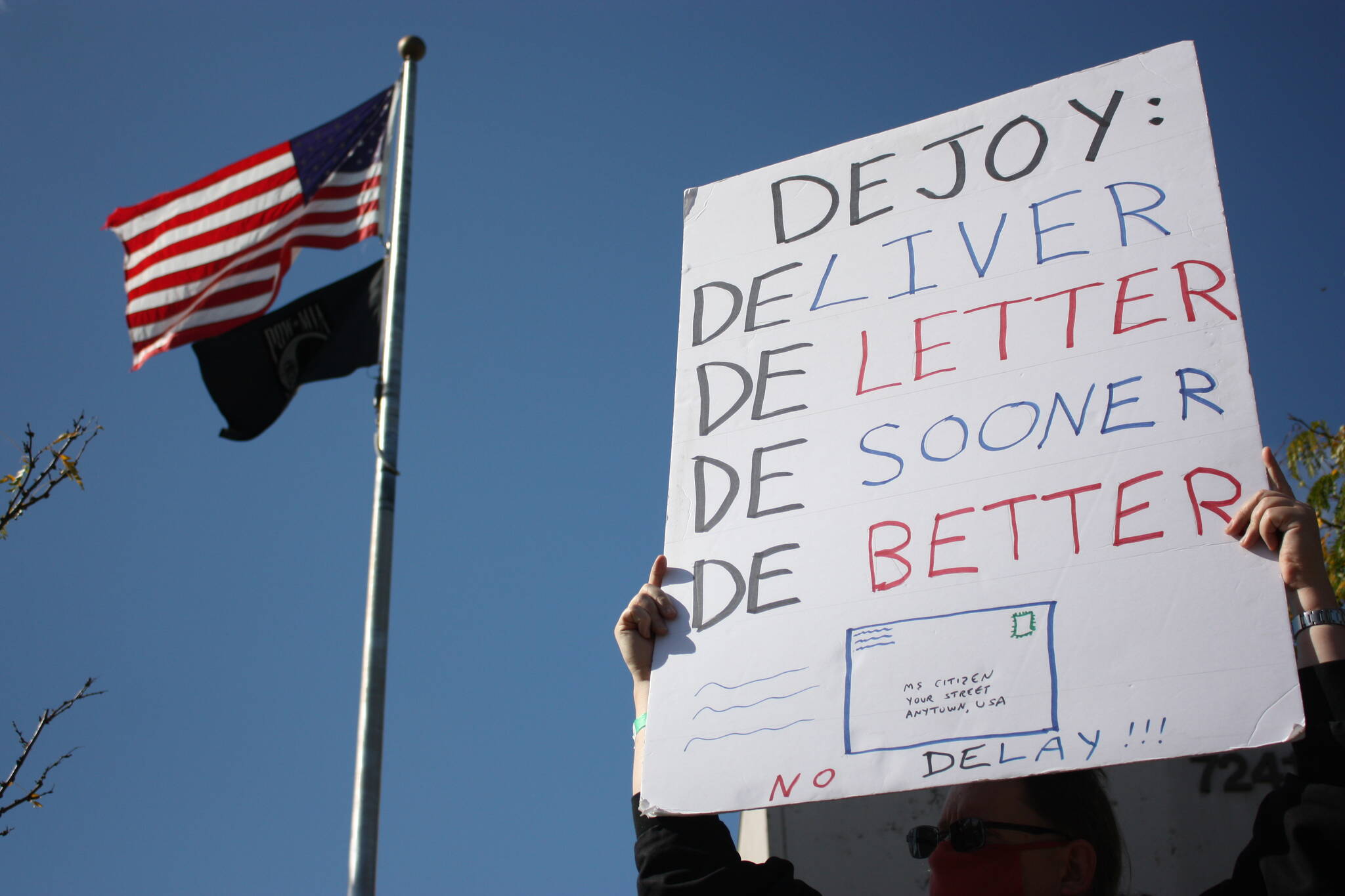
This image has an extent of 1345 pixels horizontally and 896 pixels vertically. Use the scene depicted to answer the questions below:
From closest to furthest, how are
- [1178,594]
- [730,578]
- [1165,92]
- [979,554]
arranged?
[1178,594]
[979,554]
[730,578]
[1165,92]

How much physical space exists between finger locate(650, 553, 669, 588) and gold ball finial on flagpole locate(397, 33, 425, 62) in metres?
5.48

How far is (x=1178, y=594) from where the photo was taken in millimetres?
2193

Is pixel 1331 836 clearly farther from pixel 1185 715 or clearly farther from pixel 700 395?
pixel 700 395

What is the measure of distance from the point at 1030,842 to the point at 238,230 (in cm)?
566

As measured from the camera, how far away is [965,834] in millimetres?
2490

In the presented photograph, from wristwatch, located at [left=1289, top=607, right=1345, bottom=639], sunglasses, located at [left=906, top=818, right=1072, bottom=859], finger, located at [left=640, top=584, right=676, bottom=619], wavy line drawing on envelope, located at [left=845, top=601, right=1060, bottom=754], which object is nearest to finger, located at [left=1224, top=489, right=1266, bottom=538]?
wristwatch, located at [left=1289, top=607, right=1345, bottom=639]

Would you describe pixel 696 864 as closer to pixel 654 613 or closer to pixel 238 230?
pixel 654 613

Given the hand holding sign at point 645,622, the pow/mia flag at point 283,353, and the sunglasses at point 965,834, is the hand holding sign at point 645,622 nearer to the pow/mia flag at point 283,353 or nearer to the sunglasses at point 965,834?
the sunglasses at point 965,834

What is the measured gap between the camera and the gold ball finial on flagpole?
7.37 m

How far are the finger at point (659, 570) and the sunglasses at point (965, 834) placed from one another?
74 cm

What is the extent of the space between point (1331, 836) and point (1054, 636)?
53 cm

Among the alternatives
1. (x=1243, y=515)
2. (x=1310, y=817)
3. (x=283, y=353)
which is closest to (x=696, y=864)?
(x=1310, y=817)

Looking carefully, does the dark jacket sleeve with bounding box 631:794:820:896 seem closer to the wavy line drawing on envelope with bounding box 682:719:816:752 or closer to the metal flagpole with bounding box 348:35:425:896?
the wavy line drawing on envelope with bounding box 682:719:816:752

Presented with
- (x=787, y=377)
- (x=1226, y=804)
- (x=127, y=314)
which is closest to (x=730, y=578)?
(x=787, y=377)
